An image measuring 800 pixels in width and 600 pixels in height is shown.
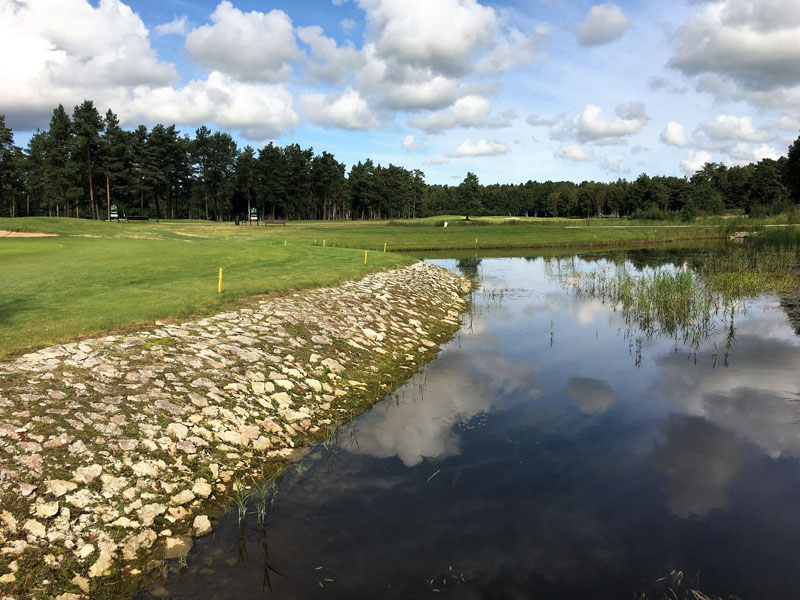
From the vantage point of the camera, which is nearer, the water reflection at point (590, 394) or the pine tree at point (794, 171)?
the water reflection at point (590, 394)

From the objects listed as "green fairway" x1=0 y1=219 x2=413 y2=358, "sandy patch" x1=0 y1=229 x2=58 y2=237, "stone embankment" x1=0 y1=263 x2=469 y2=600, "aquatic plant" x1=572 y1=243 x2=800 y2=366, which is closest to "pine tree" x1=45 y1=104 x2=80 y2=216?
"sandy patch" x1=0 y1=229 x2=58 y2=237

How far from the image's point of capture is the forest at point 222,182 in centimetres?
9469

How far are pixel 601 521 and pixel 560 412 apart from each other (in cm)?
465

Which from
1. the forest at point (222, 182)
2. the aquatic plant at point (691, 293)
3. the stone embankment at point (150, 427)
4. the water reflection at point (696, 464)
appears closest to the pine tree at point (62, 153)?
the forest at point (222, 182)

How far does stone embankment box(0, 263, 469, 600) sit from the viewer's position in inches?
263

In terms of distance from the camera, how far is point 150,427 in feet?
30.0

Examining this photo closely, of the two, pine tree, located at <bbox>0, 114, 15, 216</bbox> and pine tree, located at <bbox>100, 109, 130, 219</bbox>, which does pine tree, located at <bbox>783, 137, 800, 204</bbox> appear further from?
pine tree, located at <bbox>0, 114, 15, 216</bbox>

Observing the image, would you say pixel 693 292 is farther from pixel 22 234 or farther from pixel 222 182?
pixel 222 182

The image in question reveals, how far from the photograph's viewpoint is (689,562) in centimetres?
703

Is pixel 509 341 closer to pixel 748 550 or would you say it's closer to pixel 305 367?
pixel 305 367

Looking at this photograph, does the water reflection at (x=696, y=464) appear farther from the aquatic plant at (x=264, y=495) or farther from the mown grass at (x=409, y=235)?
the mown grass at (x=409, y=235)

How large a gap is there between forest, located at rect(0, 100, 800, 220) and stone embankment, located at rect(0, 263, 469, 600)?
80.8 meters

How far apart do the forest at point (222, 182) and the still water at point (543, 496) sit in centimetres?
7553

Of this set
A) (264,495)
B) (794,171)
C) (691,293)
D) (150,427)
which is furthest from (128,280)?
(794,171)
